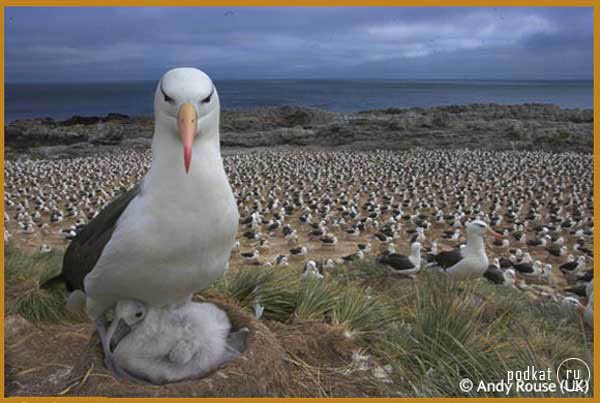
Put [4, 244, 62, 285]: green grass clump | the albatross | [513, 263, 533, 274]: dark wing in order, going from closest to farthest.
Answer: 1. [4, 244, 62, 285]: green grass clump
2. the albatross
3. [513, 263, 533, 274]: dark wing

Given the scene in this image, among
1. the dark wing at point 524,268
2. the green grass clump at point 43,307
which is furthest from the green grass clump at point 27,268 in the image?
the dark wing at point 524,268

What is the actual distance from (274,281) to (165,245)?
2.03 m

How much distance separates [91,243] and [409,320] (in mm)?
2597

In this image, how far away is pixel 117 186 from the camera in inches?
873

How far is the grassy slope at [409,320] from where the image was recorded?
3391 millimetres

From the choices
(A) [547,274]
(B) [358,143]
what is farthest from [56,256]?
(B) [358,143]

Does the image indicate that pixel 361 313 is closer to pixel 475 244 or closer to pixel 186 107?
pixel 186 107

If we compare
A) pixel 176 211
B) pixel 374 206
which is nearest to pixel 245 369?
pixel 176 211

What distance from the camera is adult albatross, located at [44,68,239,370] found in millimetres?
2812

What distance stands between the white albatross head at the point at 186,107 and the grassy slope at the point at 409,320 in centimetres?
197

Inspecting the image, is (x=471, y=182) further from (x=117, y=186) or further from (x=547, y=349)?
(x=547, y=349)

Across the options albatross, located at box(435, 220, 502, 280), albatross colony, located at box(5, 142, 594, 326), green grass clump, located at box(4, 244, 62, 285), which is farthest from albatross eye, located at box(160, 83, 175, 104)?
albatross, located at box(435, 220, 502, 280)

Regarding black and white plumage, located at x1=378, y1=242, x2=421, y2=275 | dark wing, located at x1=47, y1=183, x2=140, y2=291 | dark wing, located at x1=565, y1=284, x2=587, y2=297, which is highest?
dark wing, located at x1=47, y1=183, x2=140, y2=291

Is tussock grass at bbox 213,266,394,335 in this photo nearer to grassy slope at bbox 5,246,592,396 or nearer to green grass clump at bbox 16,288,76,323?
grassy slope at bbox 5,246,592,396
